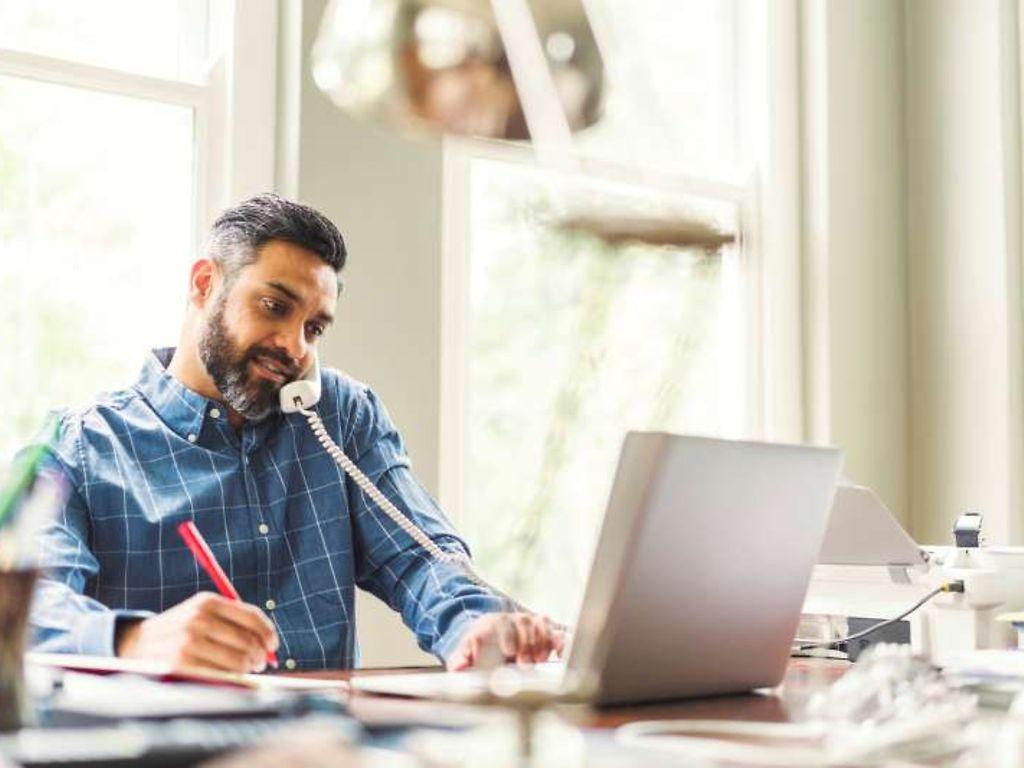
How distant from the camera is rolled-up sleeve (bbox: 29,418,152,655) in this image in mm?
1447

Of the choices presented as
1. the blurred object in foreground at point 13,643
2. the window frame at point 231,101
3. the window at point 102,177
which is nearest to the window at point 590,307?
the window frame at point 231,101

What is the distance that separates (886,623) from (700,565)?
775 mm

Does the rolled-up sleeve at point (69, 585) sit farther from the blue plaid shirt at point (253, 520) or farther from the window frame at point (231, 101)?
the window frame at point (231, 101)

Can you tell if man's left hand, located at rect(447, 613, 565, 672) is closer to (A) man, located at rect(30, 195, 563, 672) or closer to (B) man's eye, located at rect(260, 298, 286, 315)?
(A) man, located at rect(30, 195, 563, 672)

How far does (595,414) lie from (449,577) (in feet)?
4.30

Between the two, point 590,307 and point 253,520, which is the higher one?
point 590,307

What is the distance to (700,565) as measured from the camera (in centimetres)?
122

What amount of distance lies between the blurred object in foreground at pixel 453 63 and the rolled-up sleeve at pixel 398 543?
34.2 inches

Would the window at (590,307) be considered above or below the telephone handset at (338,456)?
above

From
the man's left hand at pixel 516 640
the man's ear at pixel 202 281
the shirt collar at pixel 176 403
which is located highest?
the man's ear at pixel 202 281

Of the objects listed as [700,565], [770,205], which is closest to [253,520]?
[700,565]

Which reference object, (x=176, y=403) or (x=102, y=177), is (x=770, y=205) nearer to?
(x=102, y=177)

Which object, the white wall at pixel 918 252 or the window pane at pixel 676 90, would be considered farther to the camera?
the white wall at pixel 918 252

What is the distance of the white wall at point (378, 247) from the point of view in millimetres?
2611
